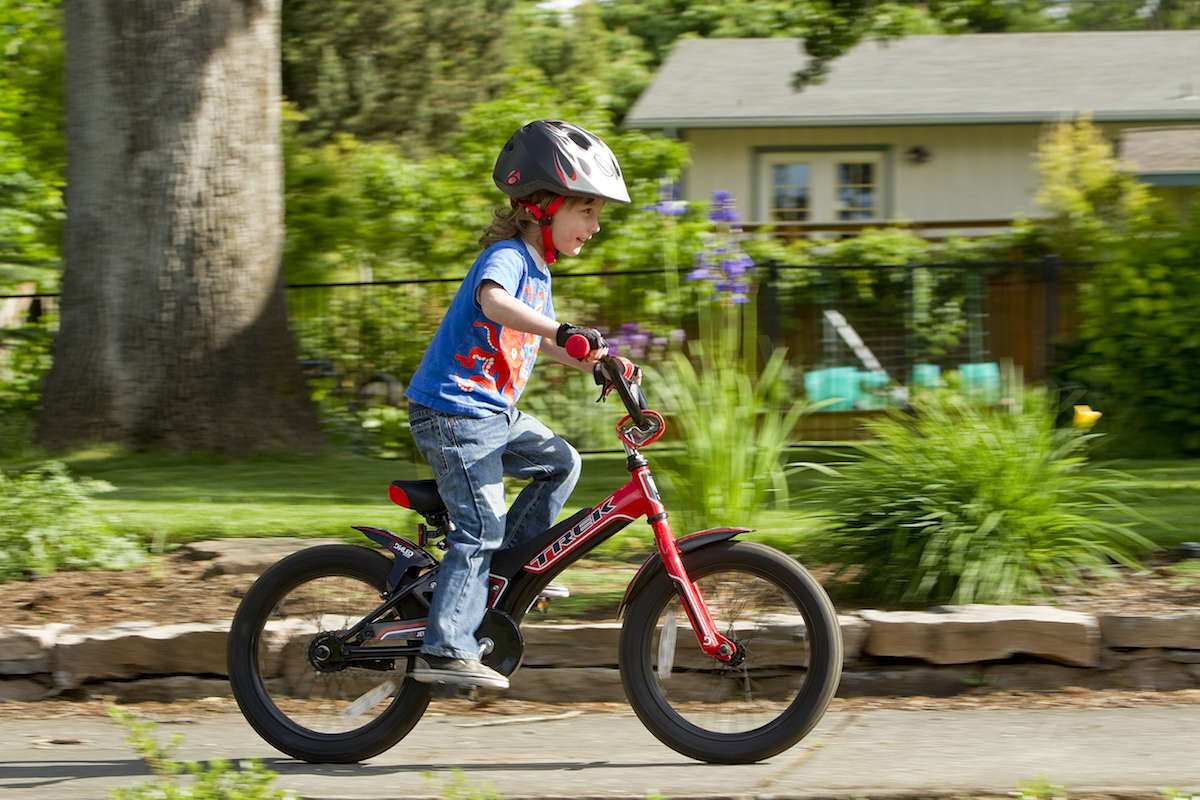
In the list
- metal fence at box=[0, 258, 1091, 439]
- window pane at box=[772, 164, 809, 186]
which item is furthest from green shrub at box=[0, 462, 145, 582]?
window pane at box=[772, 164, 809, 186]

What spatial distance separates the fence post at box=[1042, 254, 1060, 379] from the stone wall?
566 centimetres

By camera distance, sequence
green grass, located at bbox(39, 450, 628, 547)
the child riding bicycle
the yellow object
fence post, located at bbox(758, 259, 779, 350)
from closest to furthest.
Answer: the child riding bicycle
the yellow object
green grass, located at bbox(39, 450, 628, 547)
fence post, located at bbox(758, 259, 779, 350)

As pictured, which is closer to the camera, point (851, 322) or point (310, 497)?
point (310, 497)

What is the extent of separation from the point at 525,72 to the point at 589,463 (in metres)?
5.87

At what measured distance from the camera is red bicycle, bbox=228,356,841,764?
426 centimetres

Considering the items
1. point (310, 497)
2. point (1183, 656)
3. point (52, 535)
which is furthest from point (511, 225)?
point (310, 497)

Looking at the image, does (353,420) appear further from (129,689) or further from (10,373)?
(129,689)

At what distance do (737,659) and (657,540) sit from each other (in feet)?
1.45

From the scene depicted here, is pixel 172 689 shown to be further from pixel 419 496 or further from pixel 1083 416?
pixel 1083 416

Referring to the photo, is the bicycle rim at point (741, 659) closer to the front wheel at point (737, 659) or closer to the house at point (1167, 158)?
the front wheel at point (737, 659)

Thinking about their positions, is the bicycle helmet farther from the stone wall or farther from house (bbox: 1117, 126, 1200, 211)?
house (bbox: 1117, 126, 1200, 211)

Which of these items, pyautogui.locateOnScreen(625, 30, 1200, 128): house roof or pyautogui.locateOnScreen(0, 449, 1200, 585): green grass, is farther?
pyautogui.locateOnScreen(625, 30, 1200, 128): house roof

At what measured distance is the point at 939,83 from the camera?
20859 mm

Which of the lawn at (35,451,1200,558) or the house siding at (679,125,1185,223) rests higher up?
the house siding at (679,125,1185,223)
